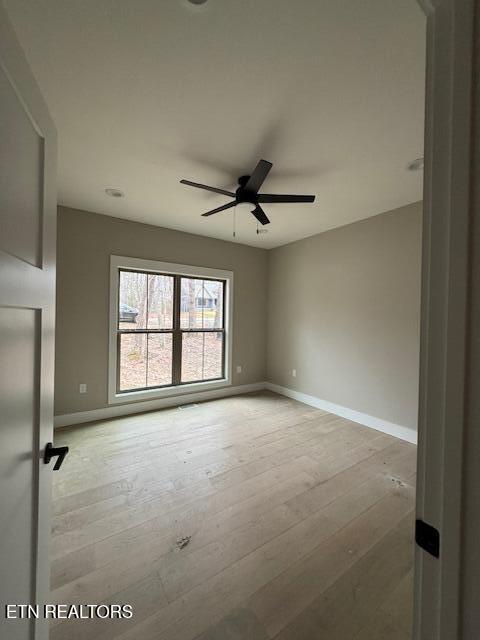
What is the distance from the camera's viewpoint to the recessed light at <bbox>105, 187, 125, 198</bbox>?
8.87ft

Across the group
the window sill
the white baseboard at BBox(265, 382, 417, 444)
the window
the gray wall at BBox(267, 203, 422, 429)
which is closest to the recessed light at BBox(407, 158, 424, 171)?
the gray wall at BBox(267, 203, 422, 429)

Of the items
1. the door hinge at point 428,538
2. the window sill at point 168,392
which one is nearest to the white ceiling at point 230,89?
the door hinge at point 428,538

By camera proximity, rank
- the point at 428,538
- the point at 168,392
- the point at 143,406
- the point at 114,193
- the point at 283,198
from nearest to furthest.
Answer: the point at 428,538
the point at 283,198
the point at 114,193
the point at 143,406
the point at 168,392

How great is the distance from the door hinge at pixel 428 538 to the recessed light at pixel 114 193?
3.26 m

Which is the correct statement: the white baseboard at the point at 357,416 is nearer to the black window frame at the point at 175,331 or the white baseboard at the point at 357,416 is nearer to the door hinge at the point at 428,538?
the black window frame at the point at 175,331

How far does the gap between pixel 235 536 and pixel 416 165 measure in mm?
3136

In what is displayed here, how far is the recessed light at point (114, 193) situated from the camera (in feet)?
8.87

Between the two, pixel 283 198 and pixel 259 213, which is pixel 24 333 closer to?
pixel 283 198

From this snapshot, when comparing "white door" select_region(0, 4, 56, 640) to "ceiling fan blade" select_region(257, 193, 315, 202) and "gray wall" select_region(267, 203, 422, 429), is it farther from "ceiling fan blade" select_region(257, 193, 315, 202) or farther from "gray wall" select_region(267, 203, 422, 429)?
"gray wall" select_region(267, 203, 422, 429)

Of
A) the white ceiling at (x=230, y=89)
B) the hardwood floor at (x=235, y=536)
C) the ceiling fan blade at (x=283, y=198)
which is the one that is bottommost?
the hardwood floor at (x=235, y=536)

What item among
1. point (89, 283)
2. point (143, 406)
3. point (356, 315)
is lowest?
point (143, 406)

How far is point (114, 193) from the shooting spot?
2.76 m

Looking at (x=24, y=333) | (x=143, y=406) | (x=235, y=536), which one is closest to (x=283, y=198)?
(x=24, y=333)

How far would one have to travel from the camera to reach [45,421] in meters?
0.90
